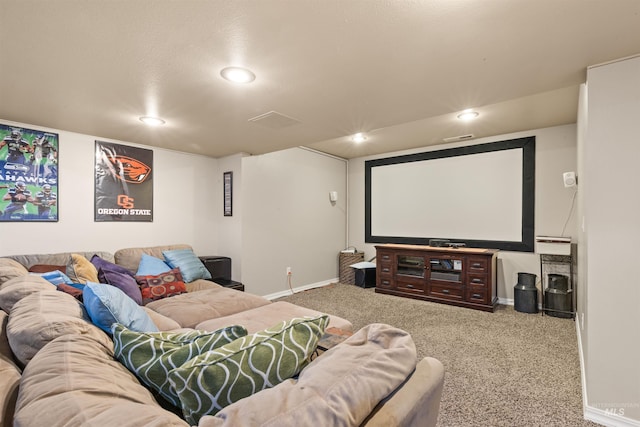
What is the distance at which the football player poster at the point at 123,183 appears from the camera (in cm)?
353

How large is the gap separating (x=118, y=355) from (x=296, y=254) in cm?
404

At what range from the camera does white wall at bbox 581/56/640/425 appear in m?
1.78

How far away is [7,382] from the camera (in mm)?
900

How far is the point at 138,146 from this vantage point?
384 centimetres

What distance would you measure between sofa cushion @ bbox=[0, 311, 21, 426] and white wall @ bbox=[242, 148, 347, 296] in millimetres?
3202

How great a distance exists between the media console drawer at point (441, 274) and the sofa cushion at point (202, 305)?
2.64 m

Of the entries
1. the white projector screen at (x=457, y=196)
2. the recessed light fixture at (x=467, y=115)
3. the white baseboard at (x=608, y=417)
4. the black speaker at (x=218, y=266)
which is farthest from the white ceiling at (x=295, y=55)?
the white baseboard at (x=608, y=417)

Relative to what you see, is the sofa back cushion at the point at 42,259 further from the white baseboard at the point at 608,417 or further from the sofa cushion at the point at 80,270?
the white baseboard at the point at 608,417

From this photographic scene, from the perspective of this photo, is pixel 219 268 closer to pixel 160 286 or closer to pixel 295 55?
pixel 160 286

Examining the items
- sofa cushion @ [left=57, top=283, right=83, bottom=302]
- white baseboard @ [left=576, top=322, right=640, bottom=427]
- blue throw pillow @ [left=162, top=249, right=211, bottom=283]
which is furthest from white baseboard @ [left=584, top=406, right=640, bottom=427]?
blue throw pillow @ [left=162, top=249, right=211, bottom=283]

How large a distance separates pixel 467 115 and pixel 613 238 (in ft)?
6.79

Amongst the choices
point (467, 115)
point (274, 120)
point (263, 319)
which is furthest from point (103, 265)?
point (467, 115)

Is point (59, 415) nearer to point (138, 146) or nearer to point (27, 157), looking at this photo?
point (27, 157)

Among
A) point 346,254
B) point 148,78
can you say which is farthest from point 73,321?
point 346,254
